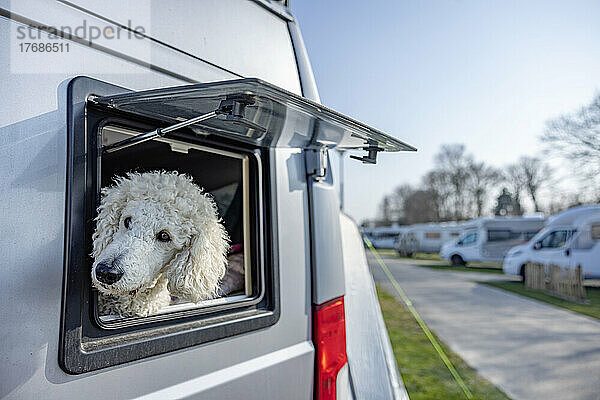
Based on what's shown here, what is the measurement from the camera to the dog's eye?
1269 mm

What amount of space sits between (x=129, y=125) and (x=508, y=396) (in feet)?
16.5

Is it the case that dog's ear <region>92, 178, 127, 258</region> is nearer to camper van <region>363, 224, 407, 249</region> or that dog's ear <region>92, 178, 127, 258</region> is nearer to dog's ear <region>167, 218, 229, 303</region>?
dog's ear <region>167, 218, 229, 303</region>

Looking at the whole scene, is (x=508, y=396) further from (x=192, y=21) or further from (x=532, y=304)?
(x=532, y=304)

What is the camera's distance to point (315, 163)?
192cm

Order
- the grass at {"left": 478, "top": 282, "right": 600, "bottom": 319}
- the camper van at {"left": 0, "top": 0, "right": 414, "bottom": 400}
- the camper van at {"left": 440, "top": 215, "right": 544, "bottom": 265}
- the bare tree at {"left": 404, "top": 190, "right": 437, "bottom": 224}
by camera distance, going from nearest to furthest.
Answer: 1. the camper van at {"left": 0, "top": 0, "right": 414, "bottom": 400}
2. the grass at {"left": 478, "top": 282, "right": 600, "bottom": 319}
3. the camper van at {"left": 440, "top": 215, "right": 544, "bottom": 265}
4. the bare tree at {"left": 404, "top": 190, "right": 437, "bottom": 224}

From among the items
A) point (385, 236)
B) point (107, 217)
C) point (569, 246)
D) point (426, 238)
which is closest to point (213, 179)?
point (107, 217)

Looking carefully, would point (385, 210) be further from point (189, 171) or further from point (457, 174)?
point (189, 171)

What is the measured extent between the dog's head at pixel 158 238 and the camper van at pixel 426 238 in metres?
31.8

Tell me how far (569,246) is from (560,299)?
342cm

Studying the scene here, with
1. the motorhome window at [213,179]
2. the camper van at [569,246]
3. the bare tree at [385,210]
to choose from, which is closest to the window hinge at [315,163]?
the motorhome window at [213,179]

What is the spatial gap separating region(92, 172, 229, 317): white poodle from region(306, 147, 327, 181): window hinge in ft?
1.91

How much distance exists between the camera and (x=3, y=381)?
971 mm

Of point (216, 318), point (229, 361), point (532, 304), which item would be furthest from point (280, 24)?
point (532, 304)

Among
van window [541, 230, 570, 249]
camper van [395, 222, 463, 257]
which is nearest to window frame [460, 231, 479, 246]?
van window [541, 230, 570, 249]
